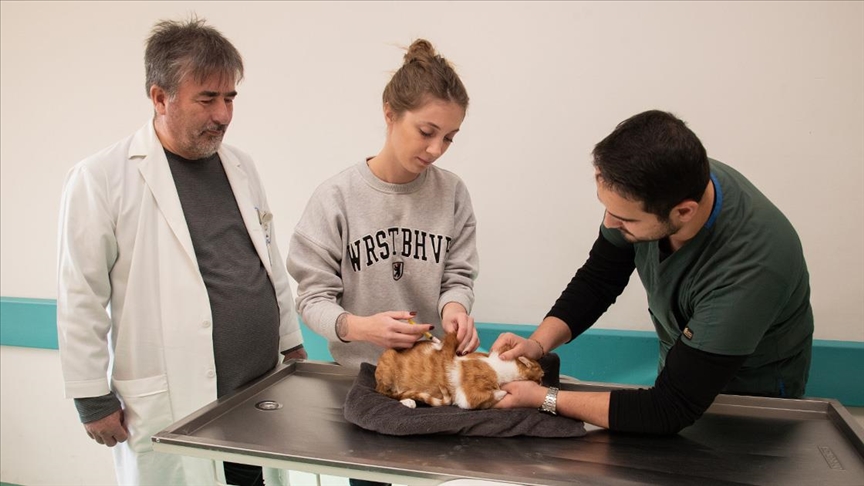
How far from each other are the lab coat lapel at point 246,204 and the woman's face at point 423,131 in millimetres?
613

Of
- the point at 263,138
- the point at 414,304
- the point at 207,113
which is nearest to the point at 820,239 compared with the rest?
the point at 414,304

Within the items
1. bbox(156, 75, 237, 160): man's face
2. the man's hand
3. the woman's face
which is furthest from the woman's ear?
the man's hand

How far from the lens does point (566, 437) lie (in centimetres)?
147

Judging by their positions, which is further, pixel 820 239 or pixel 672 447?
pixel 820 239

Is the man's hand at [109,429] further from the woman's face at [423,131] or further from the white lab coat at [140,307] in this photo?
the woman's face at [423,131]

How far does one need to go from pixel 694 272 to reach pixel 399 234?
2.65ft

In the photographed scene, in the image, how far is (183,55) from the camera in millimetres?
1893

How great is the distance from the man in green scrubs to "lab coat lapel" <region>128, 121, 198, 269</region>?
109 cm

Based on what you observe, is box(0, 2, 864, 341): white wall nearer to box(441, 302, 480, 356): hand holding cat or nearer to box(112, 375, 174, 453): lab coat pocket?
box(441, 302, 480, 356): hand holding cat

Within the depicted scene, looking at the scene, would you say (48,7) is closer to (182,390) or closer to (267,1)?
(267,1)

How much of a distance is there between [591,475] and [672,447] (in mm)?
261

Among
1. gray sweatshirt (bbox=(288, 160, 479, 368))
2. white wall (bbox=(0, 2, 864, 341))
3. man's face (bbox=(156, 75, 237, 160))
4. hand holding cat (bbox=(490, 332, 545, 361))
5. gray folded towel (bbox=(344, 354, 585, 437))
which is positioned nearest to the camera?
gray folded towel (bbox=(344, 354, 585, 437))

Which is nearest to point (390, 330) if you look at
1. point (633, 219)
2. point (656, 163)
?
point (633, 219)

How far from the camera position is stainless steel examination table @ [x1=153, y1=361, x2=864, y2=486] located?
4.27 ft
